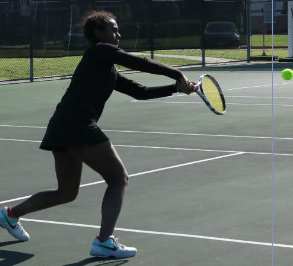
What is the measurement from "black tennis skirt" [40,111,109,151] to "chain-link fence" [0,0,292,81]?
18.5m

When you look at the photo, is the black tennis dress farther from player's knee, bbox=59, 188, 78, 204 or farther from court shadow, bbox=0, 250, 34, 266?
court shadow, bbox=0, 250, 34, 266

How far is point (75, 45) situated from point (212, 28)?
658 centimetres

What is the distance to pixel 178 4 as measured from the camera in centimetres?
2969

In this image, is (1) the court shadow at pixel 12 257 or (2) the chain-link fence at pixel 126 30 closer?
(1) the court shadow at pixel 12 257

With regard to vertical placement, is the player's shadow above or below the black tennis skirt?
below

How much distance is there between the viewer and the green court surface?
22.0ft

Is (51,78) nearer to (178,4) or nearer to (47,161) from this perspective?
(178,4)

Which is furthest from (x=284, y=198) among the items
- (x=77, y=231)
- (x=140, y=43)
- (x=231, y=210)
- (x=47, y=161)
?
(x=140, y=43)

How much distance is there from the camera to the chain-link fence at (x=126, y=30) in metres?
24.9

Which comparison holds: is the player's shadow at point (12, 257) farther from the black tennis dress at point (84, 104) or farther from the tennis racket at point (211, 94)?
the tennis racket at point (211, 94)

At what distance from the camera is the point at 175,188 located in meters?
9.23

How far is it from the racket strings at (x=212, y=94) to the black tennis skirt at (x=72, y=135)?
3.09ft

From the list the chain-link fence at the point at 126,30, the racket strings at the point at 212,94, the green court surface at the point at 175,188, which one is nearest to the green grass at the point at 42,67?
the chain-link fence at the point at 126,30

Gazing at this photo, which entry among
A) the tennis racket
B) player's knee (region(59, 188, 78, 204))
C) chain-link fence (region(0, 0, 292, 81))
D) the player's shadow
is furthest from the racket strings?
chain-link fence (region(0, 0, 292, 81))
